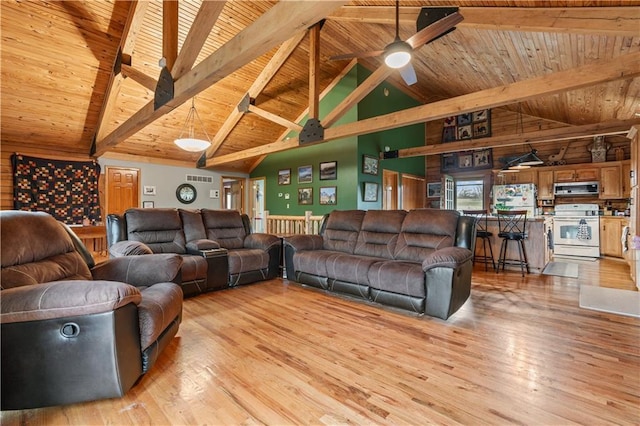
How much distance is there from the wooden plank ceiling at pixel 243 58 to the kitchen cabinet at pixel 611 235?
2142 millimetres

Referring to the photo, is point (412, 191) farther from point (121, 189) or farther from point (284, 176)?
point (121, 189)

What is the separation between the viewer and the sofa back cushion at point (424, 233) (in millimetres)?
3436

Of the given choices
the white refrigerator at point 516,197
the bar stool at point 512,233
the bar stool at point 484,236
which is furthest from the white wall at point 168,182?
the white refrigerator at point 516,197

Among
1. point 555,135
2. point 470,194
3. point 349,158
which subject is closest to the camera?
point 555,135

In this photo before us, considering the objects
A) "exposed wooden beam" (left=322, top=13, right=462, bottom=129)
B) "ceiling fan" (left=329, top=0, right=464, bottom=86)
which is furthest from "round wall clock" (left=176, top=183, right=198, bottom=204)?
"ceiling fan" (left=329, top=0, right=464, bottom=86)

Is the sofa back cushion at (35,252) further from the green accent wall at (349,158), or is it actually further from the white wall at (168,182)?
the white wall at (168,182)

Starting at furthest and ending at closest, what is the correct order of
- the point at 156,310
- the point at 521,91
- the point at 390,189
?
the point at 390,189, the point at 521,91, the point at 156,310

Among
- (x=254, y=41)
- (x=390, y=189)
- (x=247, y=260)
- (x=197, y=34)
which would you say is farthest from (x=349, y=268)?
(x=390, y=189)

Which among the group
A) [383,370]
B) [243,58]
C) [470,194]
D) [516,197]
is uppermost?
[243,58]

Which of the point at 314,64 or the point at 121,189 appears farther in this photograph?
the point at 121,189

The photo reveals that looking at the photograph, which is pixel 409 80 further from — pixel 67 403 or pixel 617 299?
pixel 67 403

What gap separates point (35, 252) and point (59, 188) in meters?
5.50

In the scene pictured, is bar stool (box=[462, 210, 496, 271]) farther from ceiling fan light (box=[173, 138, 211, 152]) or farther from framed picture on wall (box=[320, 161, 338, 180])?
ceiling fan light (box=[173, 138, 211, 152])

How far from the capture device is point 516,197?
7.45m
